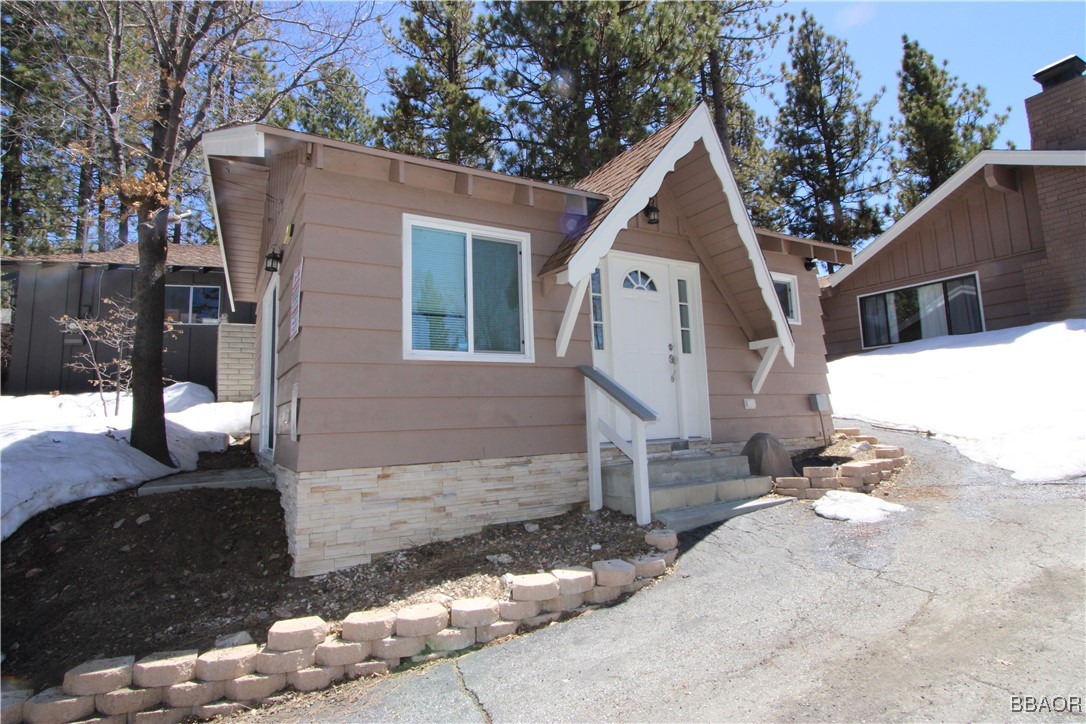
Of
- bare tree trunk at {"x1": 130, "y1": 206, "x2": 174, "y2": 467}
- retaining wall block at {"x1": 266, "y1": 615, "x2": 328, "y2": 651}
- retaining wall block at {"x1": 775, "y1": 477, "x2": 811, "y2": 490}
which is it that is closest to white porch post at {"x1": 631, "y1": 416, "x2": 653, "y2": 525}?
retaining wall block at {"x1": 775, "y1": 477, "x2": 811, "y2": 490}

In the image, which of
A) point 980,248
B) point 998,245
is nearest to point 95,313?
point 980,248

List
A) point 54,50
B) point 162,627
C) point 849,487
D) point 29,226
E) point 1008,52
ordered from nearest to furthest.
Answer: point 162,627
point 849,487
point 54,50
point 1008,52
point 29,226

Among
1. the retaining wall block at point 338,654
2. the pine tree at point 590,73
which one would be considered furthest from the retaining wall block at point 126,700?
the pine tree at point 590,73

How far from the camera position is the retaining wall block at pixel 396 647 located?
3.46 meters

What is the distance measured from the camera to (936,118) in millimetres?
16141

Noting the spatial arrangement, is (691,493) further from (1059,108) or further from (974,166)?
(1059,108)

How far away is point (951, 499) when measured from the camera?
5344 mm

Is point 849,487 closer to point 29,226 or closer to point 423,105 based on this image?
point 423,105

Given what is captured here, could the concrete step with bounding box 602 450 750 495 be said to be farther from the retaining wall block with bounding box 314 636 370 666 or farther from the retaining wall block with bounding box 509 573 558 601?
the retaining wall block with bounding box 314 636 370 666

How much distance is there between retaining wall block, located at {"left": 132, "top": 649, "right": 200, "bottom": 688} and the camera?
10.4 ft

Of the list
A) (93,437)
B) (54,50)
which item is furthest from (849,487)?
(54,50)

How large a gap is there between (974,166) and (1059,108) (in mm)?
1861

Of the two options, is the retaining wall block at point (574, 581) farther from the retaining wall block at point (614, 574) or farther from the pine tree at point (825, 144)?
the pine tree at point (825, 144)

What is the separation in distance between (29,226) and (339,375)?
21.4m
